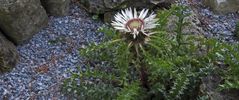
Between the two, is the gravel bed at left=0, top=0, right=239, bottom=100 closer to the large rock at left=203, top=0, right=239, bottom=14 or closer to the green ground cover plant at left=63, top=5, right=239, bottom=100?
the large rock at left=203, top=0, right=239, bottom=14

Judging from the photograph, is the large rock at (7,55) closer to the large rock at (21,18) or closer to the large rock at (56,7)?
the large rock at (21,18)

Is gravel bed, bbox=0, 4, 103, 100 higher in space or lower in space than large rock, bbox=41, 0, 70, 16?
lower

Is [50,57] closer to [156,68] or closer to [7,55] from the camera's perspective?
[7,55]

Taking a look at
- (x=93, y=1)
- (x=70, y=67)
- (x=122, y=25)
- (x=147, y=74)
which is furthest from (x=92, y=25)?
(x=122, y=25)

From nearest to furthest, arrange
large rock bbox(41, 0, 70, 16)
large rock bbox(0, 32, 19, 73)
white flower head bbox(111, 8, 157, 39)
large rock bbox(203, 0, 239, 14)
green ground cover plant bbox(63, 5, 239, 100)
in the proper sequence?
white flower head bbox(111, 8, 157, 39) < green ground cover plant bbox(63, 5, 239, 100) < large rock bbox(0, 32, 19, 73) < large rock bbox(41, 0, 70, 16) < large rock bbox(203, 0, 239, 14)

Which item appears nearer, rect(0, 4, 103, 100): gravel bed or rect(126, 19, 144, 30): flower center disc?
rect(126, 19, 144, 30): flower center disc

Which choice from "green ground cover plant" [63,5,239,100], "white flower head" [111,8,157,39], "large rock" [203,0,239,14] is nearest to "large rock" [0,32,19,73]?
"green ground cover plant" [63,5,239,100]

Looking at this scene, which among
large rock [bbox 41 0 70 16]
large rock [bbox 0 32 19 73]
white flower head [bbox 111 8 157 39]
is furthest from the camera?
large rock [bbox 41 0 70 16]
